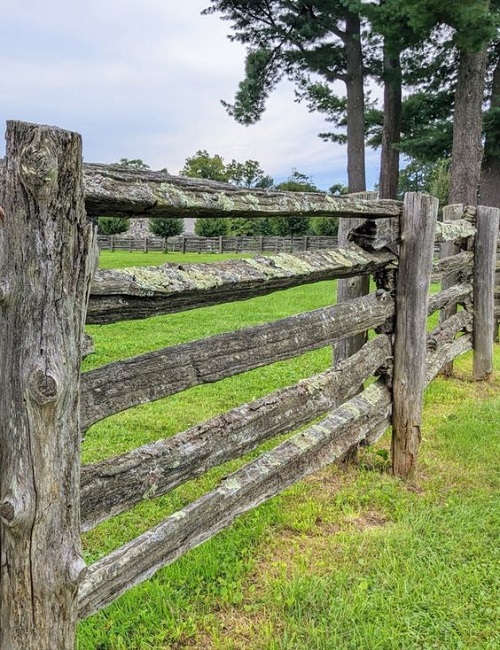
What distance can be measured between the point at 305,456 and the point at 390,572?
2.07 feet

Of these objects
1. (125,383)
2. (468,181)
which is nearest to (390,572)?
(125,383)

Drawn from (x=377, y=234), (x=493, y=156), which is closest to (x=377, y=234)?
(x=377, y=234)

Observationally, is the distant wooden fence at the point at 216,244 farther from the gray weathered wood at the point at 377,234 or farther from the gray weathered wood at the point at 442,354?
the gray weathered wood at the point at 377,234

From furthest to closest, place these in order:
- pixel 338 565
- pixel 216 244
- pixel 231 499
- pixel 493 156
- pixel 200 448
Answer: pixel 216 244 < pixel 493 156 < pixel 338 565 < pixel 231 499 < pixel 200 448

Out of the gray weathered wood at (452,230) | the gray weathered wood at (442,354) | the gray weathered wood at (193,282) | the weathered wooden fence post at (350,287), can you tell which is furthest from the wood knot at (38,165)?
the gray weathered wood at (442,354)

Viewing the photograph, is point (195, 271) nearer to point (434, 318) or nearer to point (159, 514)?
point (159, 514)

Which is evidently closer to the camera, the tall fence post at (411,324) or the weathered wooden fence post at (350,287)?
the tall fence post at (411,324)

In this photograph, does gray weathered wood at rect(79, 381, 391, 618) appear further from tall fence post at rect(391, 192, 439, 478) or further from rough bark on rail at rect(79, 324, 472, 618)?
tall fence post at rect(391, 192, 439, 478)

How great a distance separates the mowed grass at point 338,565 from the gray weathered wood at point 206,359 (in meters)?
0.95

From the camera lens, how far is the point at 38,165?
3.88 ft

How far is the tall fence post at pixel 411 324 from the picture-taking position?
315 cm

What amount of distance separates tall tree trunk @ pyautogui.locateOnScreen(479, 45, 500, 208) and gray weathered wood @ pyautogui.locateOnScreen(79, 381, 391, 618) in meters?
12.8

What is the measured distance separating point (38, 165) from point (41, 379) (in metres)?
0.51

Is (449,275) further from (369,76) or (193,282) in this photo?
(369,76)
